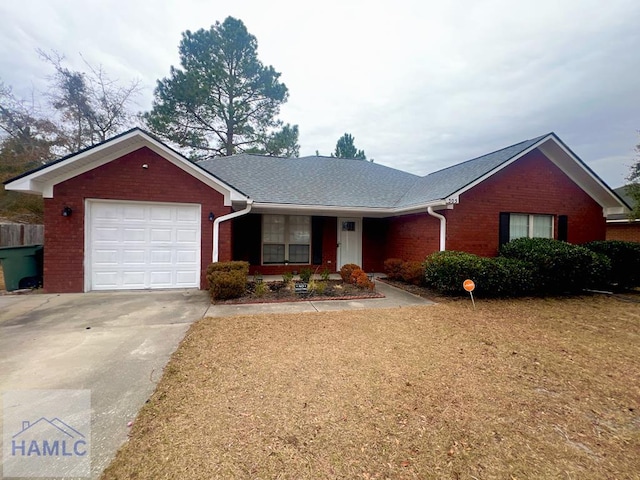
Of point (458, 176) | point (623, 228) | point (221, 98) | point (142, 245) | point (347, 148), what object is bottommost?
point (142, 245)

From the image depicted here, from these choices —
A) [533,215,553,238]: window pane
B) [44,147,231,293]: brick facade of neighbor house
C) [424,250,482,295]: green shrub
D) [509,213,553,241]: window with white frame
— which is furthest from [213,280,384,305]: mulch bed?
[533,215,553,238]: window pane

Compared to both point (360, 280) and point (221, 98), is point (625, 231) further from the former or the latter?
point (221, 98)

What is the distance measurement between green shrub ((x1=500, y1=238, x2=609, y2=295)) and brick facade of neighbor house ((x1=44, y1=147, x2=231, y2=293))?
9091mm

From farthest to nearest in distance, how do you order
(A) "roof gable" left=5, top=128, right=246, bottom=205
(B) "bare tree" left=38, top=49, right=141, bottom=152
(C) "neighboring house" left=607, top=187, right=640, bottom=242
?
1. (B) "bare tree" left=38, top=49, right=141, bottom=152
2. (C) "neighboring house" left=607, top=187, right=640, bottom=242
3. (A) "roof gable" left=5, top=128, right=246, bottom=205

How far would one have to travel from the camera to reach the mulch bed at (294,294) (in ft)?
21.3

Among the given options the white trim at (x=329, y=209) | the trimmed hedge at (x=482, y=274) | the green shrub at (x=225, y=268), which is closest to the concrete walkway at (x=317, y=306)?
the trimmed hedge at (x=482, y=274)

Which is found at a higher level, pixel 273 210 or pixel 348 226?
pixel 273 210

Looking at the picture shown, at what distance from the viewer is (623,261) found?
827cm

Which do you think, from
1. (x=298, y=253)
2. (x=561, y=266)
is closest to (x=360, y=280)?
(x=298, y=253)

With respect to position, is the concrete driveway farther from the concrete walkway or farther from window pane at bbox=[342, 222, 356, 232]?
window pane at bbox=[342, 222, 356, 232]

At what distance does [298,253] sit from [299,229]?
0.94 meters

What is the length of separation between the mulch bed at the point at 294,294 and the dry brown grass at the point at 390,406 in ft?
5.73

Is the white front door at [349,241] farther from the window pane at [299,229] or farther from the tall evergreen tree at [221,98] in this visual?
the tall evergreen tree at [221,98]

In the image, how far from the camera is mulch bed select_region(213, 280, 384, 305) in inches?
256
